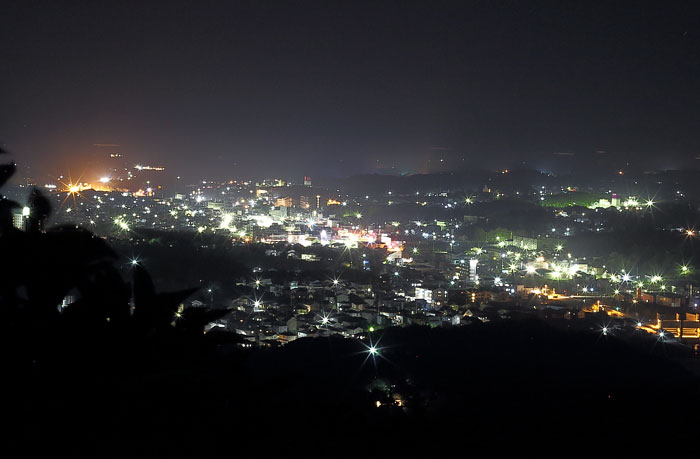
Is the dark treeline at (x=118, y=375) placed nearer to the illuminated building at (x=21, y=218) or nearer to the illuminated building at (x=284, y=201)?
the illuminated building at (x=21, y=218)

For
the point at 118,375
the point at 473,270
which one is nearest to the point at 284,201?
the point at 473,270

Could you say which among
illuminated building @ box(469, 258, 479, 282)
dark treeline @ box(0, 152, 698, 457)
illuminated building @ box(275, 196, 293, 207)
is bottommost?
illuminated building @ box(469, 258, 479, 282)

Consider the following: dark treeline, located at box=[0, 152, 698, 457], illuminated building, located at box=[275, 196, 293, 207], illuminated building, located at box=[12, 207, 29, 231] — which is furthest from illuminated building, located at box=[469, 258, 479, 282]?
illuminated building, located at box=[275, 196, 293, 207]

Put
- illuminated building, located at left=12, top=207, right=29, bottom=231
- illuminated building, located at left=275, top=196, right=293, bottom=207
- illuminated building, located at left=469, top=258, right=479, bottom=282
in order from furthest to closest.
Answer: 1. illuminated building, located at left=275, top=196, right=293, bottom=207
2. illuminated building, located at left=469, top=258, right=479, bottom=282
3. illuminated building, located at left=12, top=207, right=29, bottom=231

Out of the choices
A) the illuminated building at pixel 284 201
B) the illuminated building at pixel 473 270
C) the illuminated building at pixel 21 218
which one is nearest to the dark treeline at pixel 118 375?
the illuminated building at pixel 21 218

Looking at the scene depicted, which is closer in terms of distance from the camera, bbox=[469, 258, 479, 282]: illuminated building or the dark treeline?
the dark treeline

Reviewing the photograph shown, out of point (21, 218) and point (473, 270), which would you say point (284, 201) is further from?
point (21, 218)

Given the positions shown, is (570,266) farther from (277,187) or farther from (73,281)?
(277,187)

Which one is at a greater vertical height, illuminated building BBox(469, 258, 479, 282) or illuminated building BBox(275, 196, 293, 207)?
illuminated building BBox(275, 196, 293, 207)

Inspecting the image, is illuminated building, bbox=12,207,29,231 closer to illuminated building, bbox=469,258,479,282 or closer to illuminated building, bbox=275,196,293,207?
illuminated building, bbox=469,258,479,282

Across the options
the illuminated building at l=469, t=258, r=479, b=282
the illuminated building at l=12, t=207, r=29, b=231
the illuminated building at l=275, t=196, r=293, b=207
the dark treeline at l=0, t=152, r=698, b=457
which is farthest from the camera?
the illuminated building at l=275, t=196, r=293, b=207

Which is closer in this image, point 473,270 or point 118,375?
point 118,375
